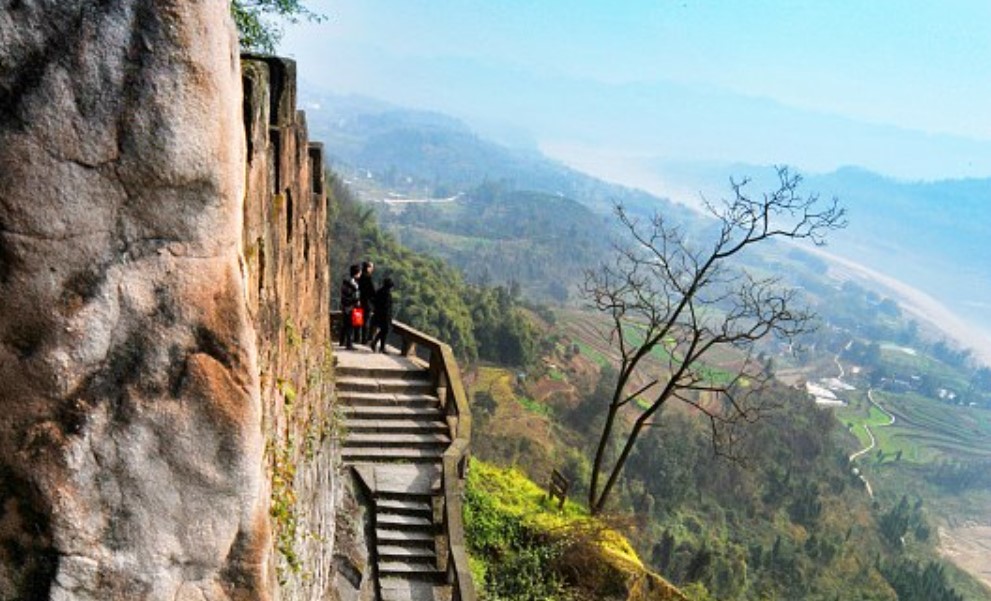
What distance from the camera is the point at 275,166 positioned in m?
6.23

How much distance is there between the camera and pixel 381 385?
44.0 feet

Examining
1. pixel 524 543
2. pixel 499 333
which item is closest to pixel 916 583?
A: pixel 499 333

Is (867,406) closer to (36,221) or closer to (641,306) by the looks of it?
(641,306)

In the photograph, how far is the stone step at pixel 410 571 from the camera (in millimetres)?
11078

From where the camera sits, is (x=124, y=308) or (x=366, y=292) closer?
(x=124, y=308)

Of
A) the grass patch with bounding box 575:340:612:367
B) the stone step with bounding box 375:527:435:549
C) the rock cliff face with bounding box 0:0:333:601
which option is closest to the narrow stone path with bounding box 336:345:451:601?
the stone step with bounding box 375:527:435:549

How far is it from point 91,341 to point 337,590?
272 inches

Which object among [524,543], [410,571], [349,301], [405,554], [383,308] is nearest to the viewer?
[410,571]

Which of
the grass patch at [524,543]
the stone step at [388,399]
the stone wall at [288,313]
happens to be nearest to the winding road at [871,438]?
the grass patch at [524,543]

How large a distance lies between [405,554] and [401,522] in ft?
1.73

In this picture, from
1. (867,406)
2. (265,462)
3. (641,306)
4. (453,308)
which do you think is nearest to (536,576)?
(641,306)

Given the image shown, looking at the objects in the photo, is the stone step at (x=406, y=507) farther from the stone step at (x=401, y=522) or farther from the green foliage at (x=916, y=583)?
the green foliage at (x=916, y=583)

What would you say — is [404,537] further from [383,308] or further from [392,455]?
[383,308]

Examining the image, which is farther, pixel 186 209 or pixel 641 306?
pixel 641 306
